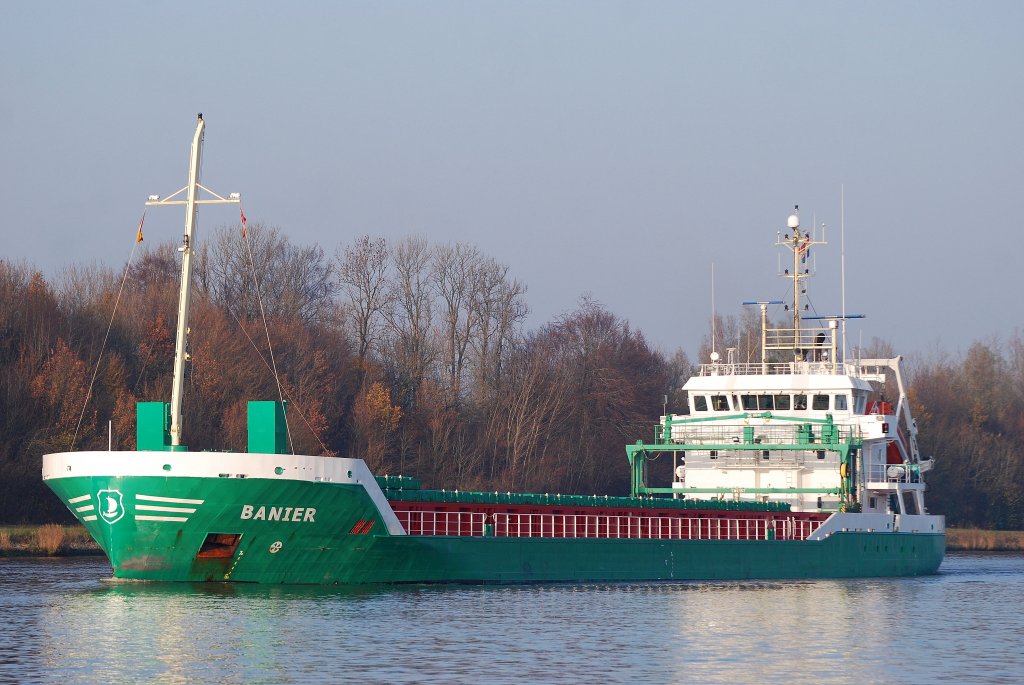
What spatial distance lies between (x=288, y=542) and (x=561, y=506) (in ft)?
31.1

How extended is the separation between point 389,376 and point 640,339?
22.6 metres

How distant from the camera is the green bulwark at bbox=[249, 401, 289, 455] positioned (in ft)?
124

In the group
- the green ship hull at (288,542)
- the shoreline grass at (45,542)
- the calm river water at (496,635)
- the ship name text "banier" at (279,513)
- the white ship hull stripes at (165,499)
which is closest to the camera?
the calm river water at (496,635)

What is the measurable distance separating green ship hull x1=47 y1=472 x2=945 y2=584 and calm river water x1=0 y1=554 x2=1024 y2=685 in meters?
0.67

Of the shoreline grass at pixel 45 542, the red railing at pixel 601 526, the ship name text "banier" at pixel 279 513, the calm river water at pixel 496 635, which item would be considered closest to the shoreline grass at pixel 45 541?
the shoreline grass at pixel 45 542

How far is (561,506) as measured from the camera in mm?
44938

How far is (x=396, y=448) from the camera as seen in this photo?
257 feet

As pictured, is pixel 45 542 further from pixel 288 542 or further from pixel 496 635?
pixel 496 635

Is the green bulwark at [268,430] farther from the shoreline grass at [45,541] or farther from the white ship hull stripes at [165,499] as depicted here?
the shoreline grass at [45,541]

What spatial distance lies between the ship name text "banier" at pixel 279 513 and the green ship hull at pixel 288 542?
0.02 meters

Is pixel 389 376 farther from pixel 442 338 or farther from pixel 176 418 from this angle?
pixel 176 418

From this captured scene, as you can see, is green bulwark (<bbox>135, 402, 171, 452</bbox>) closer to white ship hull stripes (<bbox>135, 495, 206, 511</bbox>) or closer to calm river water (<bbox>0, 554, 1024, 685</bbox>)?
white ship hull stripes (<bbox>135, 495, 206, 511</bbox>)

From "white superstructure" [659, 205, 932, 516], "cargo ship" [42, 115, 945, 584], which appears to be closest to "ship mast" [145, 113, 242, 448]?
"cargo ship" [42, 115, 945, 584]

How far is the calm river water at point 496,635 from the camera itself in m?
27.2
